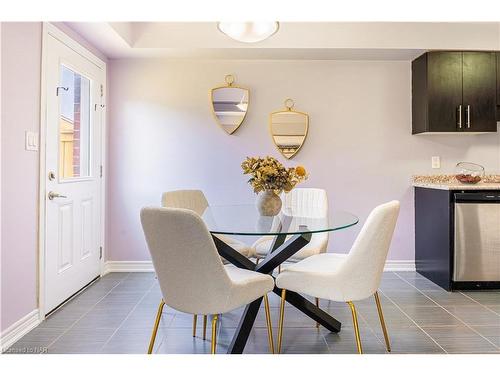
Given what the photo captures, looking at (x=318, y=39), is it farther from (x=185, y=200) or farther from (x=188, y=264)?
(x=188, y=264)

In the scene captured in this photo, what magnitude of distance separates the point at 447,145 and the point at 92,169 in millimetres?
3431

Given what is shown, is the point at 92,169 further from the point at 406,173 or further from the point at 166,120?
the point at 406,173

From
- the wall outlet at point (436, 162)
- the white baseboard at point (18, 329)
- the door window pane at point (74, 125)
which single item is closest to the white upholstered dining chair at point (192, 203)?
the door window pane at point (74, 125)

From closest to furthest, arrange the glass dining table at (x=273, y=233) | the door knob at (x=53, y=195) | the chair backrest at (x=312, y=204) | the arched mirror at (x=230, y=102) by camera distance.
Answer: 1. the glass dining table at (x=273, y=233)
2. the door knob at (x=53, y=195)
3. the chair backrest at (x=312, y=204)
4. the arched mirror at (x=230, y=102)

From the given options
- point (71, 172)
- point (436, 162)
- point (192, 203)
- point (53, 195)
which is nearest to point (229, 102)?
point (192, 203)

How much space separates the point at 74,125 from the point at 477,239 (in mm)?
3435

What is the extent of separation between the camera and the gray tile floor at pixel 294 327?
2.09m

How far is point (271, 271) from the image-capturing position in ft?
7.11

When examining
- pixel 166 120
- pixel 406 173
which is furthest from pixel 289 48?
pixel 406 173

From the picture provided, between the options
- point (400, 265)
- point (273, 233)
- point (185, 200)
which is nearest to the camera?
point (273, 233)

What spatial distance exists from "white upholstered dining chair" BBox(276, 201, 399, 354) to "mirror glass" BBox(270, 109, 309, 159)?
1.93 m

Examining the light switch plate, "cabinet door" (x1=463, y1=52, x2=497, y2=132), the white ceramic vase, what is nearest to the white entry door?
the light switch plate

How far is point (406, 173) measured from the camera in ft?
12.3

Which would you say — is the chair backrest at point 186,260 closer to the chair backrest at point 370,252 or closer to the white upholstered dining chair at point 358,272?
the white upholstered dining chair at point 358,272
